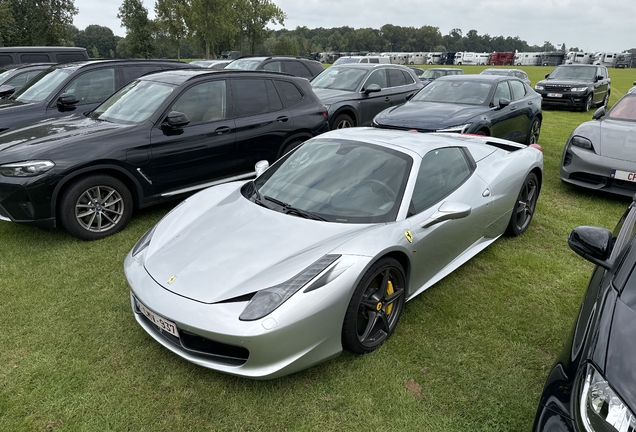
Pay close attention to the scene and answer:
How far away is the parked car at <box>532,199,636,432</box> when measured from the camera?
1.52m

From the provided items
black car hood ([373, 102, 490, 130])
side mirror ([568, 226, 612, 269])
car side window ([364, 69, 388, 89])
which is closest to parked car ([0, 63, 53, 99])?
car side window ([364, 69, 388, 89])

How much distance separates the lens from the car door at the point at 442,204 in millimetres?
3102

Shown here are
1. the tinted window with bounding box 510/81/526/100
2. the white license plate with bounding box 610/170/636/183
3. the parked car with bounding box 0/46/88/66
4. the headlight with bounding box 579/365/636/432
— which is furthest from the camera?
the parked car with bounding box 0/46/88/66

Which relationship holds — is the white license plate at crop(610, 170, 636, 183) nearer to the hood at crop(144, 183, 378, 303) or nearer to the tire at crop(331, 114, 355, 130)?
the hood at crop(144, 183, 378, 303)

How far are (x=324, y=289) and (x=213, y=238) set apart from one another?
93 cm

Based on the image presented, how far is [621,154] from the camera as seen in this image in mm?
5484

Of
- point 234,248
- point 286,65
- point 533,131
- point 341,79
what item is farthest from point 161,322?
point 286,65

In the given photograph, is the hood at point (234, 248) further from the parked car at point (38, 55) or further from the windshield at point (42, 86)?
the parked car at point (38, 55)

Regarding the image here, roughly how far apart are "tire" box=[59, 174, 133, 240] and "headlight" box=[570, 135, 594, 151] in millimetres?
5852

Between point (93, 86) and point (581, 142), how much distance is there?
7.38 meters

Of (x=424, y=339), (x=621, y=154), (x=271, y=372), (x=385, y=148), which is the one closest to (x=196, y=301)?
(x=271, y=372)

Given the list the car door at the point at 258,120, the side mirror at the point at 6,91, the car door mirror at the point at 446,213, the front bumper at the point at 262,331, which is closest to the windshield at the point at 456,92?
the car door at the point at 258,120

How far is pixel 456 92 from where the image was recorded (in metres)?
7.71

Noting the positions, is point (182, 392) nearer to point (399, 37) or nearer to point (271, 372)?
point (271, 372)
